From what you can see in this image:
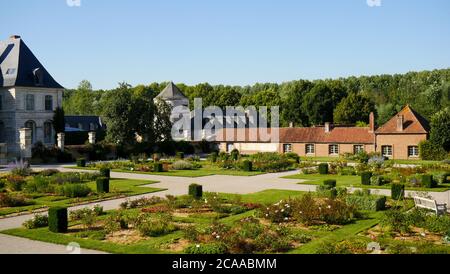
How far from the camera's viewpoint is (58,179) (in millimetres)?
26141

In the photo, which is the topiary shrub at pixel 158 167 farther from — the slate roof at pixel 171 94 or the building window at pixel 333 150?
the slate roof at pixel 171 94

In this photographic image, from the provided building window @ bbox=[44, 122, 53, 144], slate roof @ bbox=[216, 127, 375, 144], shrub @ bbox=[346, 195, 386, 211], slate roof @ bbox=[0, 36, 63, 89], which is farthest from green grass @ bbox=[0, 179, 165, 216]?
slate roof @ bbox=[0, 36, 63, 89]

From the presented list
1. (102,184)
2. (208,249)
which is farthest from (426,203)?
(102,184)

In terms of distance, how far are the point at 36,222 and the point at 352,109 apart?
54.6 meters

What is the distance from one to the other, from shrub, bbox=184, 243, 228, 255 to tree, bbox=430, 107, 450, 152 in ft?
110

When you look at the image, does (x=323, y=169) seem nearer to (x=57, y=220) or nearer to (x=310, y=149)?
(x=310, y=149)

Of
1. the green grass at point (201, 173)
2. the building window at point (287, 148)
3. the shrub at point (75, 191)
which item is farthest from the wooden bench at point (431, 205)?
the building window at point (287, 148)

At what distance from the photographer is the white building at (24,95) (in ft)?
158

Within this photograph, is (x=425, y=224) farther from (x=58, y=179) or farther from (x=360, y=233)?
(x=58, y=179)

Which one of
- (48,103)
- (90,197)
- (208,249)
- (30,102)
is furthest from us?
(48,103)

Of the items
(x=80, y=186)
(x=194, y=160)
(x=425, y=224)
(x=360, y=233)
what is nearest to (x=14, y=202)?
(x=80, y=186)

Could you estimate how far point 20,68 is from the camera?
49438mm

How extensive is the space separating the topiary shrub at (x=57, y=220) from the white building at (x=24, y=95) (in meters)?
34.4
